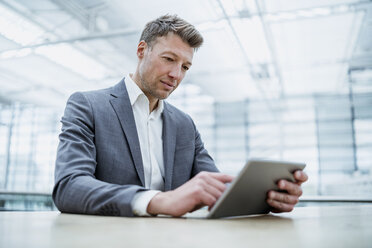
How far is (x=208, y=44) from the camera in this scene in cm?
718

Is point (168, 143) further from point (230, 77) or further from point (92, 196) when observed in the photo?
point (230, 77)

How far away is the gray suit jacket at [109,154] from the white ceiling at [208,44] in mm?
3868

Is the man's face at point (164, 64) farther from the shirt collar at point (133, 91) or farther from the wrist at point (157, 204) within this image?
the wrist at point (157, 204)

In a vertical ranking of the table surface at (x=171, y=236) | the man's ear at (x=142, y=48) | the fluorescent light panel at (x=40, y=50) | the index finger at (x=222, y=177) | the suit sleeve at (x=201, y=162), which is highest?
the fluorescent light panel at (x=40, y=50)

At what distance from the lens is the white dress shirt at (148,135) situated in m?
Answer: 1.42

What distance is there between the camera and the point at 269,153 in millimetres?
10789

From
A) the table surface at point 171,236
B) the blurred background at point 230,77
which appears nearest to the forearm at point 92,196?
the table surface at point 171,236

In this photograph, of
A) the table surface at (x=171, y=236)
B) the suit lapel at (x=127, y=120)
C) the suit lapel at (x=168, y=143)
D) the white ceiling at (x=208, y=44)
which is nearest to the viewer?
the table surface at (x=171, y=236)

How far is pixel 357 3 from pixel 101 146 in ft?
17.3

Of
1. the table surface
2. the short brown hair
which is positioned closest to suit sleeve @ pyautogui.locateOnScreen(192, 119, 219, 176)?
the short brown hair

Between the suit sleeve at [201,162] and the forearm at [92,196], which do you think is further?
the suit sleeve at [201,162]

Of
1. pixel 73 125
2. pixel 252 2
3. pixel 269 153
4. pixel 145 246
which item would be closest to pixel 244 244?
pixel 145 246

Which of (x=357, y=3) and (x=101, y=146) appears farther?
(x=357, y=3)

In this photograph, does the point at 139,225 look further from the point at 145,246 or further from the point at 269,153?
the point at 269,153
